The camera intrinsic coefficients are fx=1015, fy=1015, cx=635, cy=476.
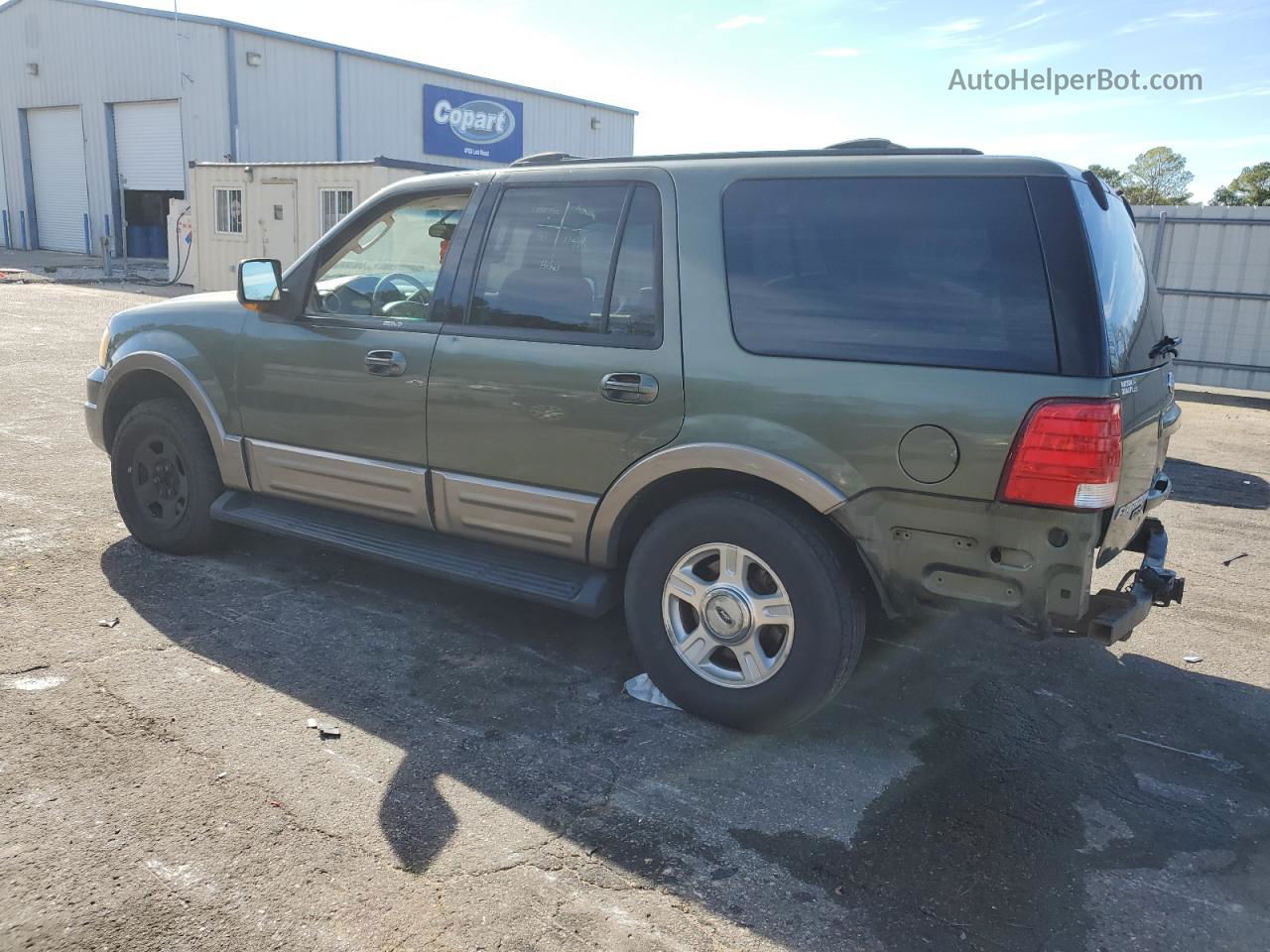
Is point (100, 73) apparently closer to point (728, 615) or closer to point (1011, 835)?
point (728, 615)

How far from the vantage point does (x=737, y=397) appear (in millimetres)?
3492

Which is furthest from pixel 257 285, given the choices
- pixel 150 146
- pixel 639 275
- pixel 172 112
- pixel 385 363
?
pixel 150 146

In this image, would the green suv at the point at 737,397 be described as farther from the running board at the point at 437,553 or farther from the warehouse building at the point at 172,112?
the warehouse building at the point at 172,112

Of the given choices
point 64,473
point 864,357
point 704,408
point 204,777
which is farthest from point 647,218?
point 64,473

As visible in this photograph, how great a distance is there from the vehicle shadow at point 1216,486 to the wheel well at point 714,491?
5070 millimetres

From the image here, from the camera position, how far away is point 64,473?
673 centimetres

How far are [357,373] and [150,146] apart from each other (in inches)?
1140

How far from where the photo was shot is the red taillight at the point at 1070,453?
117 inches

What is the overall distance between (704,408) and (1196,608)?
10.4 feet

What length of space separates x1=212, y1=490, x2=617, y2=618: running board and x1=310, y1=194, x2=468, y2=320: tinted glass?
95cm

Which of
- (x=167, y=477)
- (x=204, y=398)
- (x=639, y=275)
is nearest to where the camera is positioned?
(x=639, y=275)

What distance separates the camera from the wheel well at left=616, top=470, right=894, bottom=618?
11.3 ft

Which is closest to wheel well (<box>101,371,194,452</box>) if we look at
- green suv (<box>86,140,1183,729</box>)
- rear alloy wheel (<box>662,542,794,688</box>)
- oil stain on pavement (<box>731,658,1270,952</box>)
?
green suv (<box>86,140,1183,729</box>)

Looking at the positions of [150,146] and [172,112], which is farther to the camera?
[150,146]
